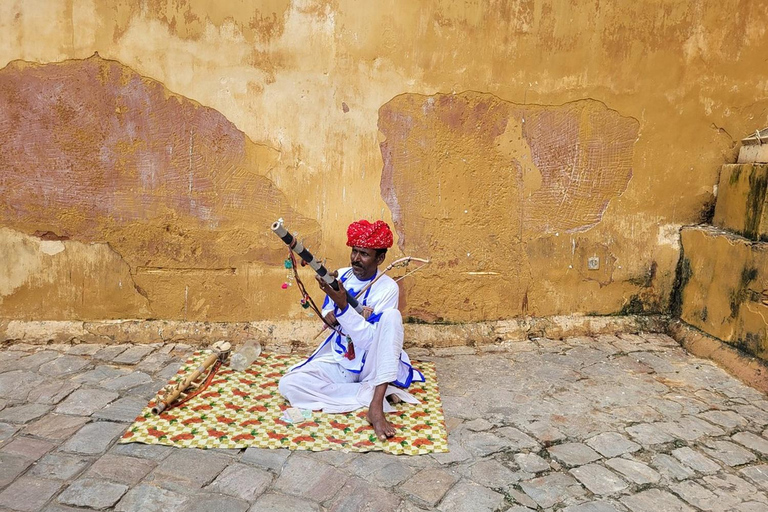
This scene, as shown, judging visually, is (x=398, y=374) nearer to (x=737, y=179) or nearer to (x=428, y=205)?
(x=428, y=205)

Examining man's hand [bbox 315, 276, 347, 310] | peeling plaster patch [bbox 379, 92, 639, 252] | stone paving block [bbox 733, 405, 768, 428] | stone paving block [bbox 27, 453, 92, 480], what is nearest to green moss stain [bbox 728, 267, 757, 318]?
stone paving block [bbox 733, 405, 768, 428]

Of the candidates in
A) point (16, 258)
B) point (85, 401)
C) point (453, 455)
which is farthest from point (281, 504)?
point (16, 258)

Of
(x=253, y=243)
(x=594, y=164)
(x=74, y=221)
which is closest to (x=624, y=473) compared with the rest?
(x=594, y=164)

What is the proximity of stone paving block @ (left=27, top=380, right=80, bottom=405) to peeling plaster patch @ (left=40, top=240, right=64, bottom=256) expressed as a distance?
117 centimetres

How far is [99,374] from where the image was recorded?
13.7 feet

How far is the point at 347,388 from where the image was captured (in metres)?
3.88

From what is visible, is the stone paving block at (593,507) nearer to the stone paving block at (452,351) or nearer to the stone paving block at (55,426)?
the stone paving block at (452,351)

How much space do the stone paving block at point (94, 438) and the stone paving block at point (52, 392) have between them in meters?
0.49

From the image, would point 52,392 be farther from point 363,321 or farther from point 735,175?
point 735,175

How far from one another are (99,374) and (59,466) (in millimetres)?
1219

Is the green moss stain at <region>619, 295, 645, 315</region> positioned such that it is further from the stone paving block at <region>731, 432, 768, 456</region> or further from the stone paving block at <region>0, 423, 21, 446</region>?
the stone paving block at <region>0, 423, 21, 446</region>

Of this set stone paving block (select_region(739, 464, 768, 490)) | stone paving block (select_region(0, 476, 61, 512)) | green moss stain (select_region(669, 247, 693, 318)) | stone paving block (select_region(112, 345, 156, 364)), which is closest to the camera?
stone paving block (select_region(0, 476, 61, 512))

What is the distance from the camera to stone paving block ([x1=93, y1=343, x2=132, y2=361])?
449cm

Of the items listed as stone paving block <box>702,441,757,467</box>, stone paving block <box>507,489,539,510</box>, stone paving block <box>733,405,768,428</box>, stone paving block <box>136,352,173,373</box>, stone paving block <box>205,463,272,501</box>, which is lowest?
stone paving block <box>205,463,272,501</box>
